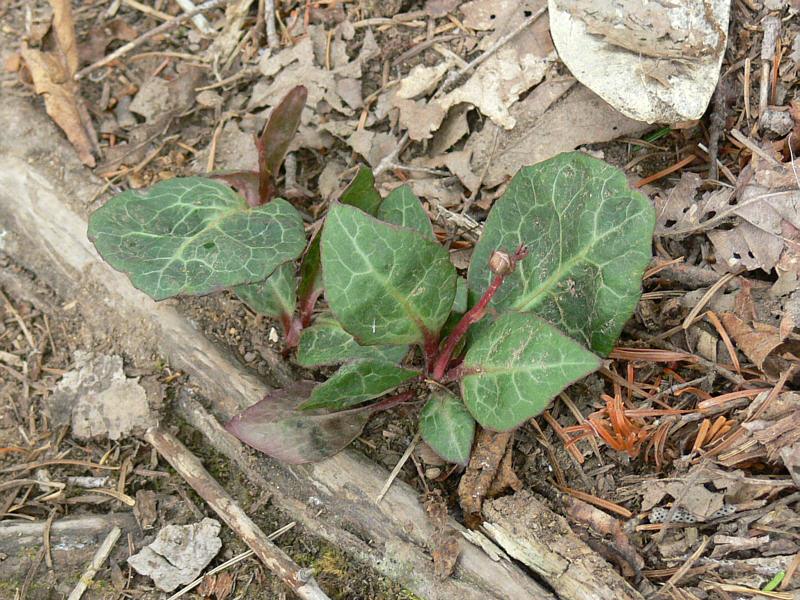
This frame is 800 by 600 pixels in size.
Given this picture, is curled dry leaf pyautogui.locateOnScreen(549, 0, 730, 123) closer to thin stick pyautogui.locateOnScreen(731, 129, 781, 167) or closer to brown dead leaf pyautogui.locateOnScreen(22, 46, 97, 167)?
thin stick pyautogui.locateOnScreen(731, 129, 781, 167)

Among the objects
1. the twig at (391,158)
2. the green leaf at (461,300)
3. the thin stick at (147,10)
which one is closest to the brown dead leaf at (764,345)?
the green leaf at (461,300)

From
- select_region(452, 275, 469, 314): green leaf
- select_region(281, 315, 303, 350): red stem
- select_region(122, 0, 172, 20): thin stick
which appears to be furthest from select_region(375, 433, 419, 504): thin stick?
select_region(122, 0, 172, 20): thin stick

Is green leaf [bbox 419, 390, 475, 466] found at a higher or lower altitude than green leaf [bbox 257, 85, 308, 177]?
lower

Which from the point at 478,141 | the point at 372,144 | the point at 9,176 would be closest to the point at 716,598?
the point at 478,141

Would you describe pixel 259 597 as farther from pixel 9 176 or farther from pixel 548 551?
pixel 9 176

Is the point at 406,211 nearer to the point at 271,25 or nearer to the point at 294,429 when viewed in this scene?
the point at 294,429

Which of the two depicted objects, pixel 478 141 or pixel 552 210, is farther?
pixel 478 141

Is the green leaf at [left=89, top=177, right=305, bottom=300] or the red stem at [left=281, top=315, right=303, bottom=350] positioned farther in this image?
the red stem at [left=281, top=315, right=303, bottom=350]

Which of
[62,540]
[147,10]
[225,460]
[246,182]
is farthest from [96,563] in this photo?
[147,10]
